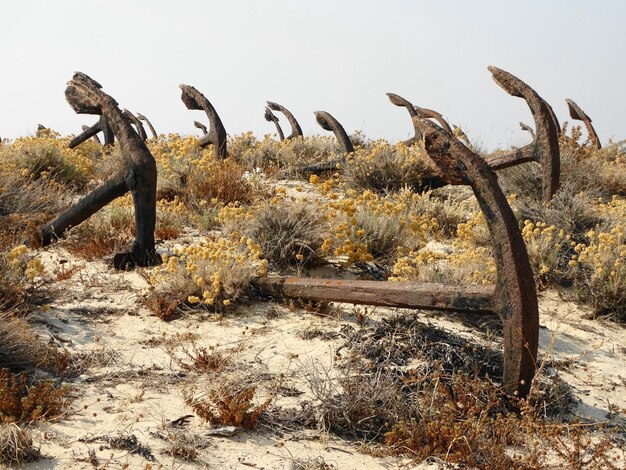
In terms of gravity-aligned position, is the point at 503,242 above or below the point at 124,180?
below

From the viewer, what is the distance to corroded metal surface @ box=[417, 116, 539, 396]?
288cm

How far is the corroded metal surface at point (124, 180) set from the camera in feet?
15.8

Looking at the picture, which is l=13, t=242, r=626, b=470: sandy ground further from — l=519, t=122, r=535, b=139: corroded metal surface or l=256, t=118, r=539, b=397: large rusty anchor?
l=519, t=122, r=535, b=139: corroded metal surface

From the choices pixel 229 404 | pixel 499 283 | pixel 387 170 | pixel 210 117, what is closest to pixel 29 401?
pixel 229 404

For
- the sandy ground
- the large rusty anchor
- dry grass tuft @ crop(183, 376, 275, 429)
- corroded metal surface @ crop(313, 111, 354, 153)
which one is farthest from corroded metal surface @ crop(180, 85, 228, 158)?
the large rusty anchor

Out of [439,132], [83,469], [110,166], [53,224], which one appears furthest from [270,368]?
[110,166]

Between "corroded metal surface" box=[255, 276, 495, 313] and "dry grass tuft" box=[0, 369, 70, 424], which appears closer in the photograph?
"dry grass tuft" box=[0, 369, 70, 424]

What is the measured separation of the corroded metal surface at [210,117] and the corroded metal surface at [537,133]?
447 centimetres

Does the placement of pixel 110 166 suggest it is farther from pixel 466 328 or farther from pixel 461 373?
pixel 461 373

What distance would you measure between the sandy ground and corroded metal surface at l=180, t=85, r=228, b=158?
4.44 metres

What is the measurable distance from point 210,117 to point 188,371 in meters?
6.64

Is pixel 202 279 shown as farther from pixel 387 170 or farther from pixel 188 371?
pixel 387 170

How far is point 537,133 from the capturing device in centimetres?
666

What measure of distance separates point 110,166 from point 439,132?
867 centimetres
